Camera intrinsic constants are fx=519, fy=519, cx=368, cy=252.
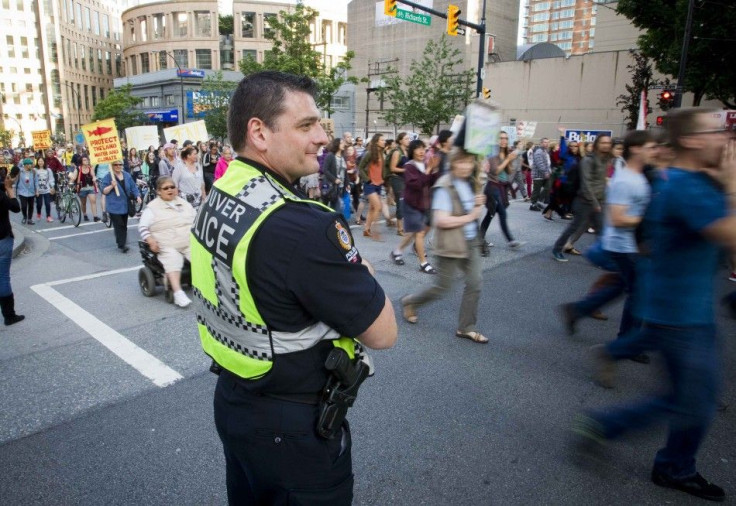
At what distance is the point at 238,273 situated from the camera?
1386 millimetres

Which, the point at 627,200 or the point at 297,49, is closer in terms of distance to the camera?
the point at 627,200

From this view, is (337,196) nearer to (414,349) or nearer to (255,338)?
(414,349)

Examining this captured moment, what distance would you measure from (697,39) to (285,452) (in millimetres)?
23156

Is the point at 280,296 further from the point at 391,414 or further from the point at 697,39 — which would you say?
the point at 697,39

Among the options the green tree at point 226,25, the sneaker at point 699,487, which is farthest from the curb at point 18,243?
the green tree at point 226,25

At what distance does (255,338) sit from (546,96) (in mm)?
38370

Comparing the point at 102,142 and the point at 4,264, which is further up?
the point at 102,142

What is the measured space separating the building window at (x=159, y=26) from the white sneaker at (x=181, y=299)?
71.3 metres

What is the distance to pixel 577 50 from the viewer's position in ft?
514

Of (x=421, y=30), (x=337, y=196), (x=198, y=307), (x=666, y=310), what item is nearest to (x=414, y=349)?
(x=666, y=310)

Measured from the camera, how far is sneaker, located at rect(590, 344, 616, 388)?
10.4 feet

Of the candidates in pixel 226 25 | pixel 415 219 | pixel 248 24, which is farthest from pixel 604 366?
pixel 226 25

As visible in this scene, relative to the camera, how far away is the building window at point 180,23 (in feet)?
214

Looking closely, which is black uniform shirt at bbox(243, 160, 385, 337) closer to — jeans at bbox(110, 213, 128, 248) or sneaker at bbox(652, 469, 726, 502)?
sneaker at bbox(652, 469, 726, 502)
